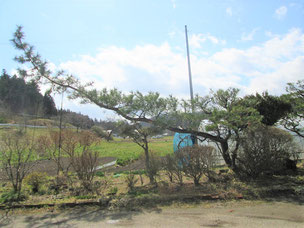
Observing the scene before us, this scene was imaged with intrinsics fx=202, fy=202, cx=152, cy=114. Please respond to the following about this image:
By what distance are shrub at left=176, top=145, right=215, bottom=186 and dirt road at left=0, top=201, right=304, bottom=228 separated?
3.65 ft

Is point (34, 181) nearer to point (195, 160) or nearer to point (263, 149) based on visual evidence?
point (195, 160)

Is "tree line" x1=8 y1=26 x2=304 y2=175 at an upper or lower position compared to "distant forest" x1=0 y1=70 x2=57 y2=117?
lower

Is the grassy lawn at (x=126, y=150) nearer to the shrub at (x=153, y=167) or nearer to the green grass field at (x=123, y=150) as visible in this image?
the green grass field at (x=123, y=150)

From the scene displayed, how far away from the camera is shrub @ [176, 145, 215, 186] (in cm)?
597

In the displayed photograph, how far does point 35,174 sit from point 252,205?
6.39 metres

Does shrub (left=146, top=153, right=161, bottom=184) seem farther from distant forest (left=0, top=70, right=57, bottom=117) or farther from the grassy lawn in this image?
distant forest (left=0, top=70, right=57, bottom=117)

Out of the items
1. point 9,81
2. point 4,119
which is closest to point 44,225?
point 4,119

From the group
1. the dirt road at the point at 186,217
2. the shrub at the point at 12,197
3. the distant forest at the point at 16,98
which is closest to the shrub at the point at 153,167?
the dirt road at the point at 186,217

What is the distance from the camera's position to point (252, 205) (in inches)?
191

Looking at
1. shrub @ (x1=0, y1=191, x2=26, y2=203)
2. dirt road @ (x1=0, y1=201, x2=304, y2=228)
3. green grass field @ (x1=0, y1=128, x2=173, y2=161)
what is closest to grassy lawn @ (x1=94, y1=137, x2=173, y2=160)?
green grass field @ (x1=0, y1=128, x2=173, y2=161)

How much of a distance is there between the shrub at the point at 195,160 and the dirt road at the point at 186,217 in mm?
1113

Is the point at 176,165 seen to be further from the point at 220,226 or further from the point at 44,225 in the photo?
the point at 44,225

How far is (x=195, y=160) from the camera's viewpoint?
235 inches

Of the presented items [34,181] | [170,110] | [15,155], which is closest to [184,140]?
[170,110]
